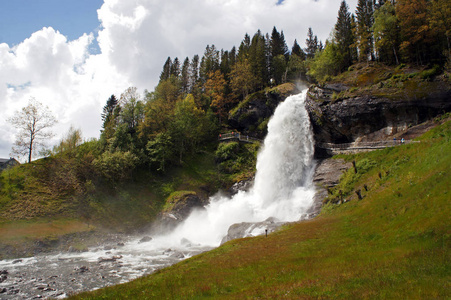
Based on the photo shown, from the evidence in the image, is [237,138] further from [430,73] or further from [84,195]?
[430,73]

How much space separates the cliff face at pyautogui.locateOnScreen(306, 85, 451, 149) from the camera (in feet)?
117

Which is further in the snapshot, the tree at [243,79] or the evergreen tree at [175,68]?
the evergreen tree at [175,68]

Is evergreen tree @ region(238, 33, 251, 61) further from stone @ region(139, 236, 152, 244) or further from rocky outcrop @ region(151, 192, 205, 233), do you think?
stone @ region(139, 236, 152, 244)

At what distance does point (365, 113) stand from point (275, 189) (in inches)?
743

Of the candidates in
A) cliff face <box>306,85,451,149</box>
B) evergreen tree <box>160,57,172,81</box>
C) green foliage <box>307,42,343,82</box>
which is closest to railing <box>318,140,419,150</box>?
cliff face <box>306,85,451,149</box>

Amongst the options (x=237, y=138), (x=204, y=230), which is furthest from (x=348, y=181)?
(x=237, y=138)

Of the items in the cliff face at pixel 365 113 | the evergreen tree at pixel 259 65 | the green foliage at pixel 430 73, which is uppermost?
the evergreen tree at pixel 259 65

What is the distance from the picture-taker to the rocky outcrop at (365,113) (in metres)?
35.8

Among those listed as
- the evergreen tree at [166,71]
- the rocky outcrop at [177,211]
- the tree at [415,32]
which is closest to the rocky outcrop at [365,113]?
the tree at [415,32]

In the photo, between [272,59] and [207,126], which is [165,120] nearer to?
[207,126]

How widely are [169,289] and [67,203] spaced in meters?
34.6

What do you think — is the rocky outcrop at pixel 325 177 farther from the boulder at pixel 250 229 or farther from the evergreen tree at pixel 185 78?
the evergreen tree at pixel 185 78

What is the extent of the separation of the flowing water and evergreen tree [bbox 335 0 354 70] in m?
15.3

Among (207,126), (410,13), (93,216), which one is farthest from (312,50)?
(93,216)
